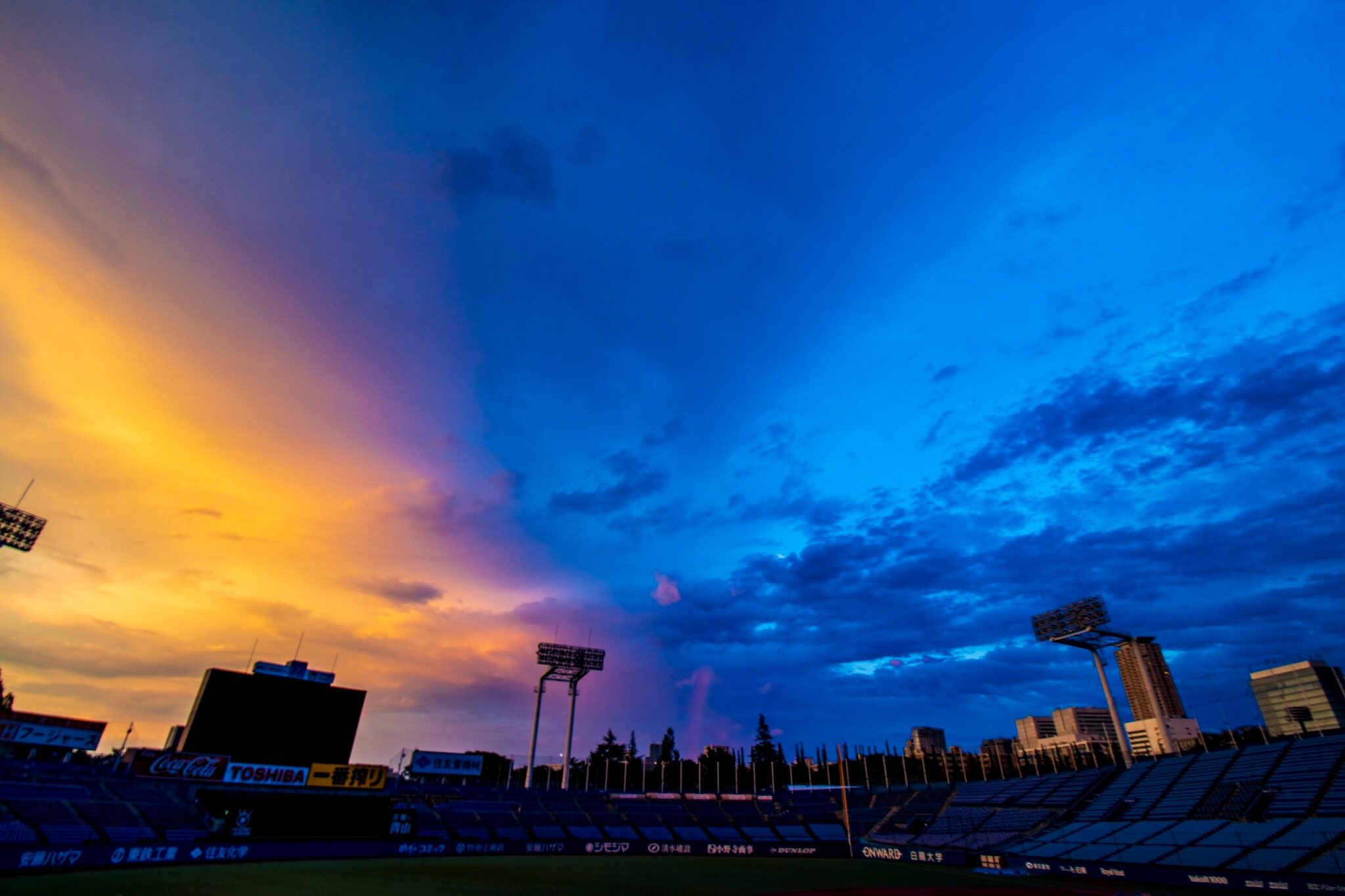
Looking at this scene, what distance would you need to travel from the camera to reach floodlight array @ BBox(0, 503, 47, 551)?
5106cm

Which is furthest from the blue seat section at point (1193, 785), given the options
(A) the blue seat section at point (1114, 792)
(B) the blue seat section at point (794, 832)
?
(B) the blue seat section at point (794, 832)

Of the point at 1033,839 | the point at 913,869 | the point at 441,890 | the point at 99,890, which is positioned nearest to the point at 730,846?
the point at 913,869

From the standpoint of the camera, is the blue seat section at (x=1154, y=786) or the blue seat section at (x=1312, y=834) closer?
the blue seat section at (x=1312, y=834)

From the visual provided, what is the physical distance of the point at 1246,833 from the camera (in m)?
39.8

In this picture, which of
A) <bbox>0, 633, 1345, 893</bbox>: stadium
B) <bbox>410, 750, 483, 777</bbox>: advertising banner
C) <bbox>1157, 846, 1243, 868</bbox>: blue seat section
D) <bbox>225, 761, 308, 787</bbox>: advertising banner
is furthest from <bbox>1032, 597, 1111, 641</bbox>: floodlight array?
<bbox>225, 761, 308, 787</bbox>: advertising banner

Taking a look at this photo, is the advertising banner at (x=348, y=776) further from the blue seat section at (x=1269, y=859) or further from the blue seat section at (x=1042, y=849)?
the blue seat section at (x=1269, y=859)

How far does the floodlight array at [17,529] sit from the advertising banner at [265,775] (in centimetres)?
2580

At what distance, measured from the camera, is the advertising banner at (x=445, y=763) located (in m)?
70.9

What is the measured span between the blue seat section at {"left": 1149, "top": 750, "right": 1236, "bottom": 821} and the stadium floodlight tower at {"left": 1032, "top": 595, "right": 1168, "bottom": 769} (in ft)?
38.8

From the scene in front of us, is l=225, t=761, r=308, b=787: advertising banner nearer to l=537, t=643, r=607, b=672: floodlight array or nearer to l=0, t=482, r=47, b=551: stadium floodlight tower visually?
l=0, t=482, r=47, b=551: stadium floodlight tower

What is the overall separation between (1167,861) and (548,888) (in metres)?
39.2

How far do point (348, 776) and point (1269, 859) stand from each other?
2651 inches

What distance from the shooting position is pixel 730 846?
204 ft

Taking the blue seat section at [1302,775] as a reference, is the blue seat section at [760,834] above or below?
below
